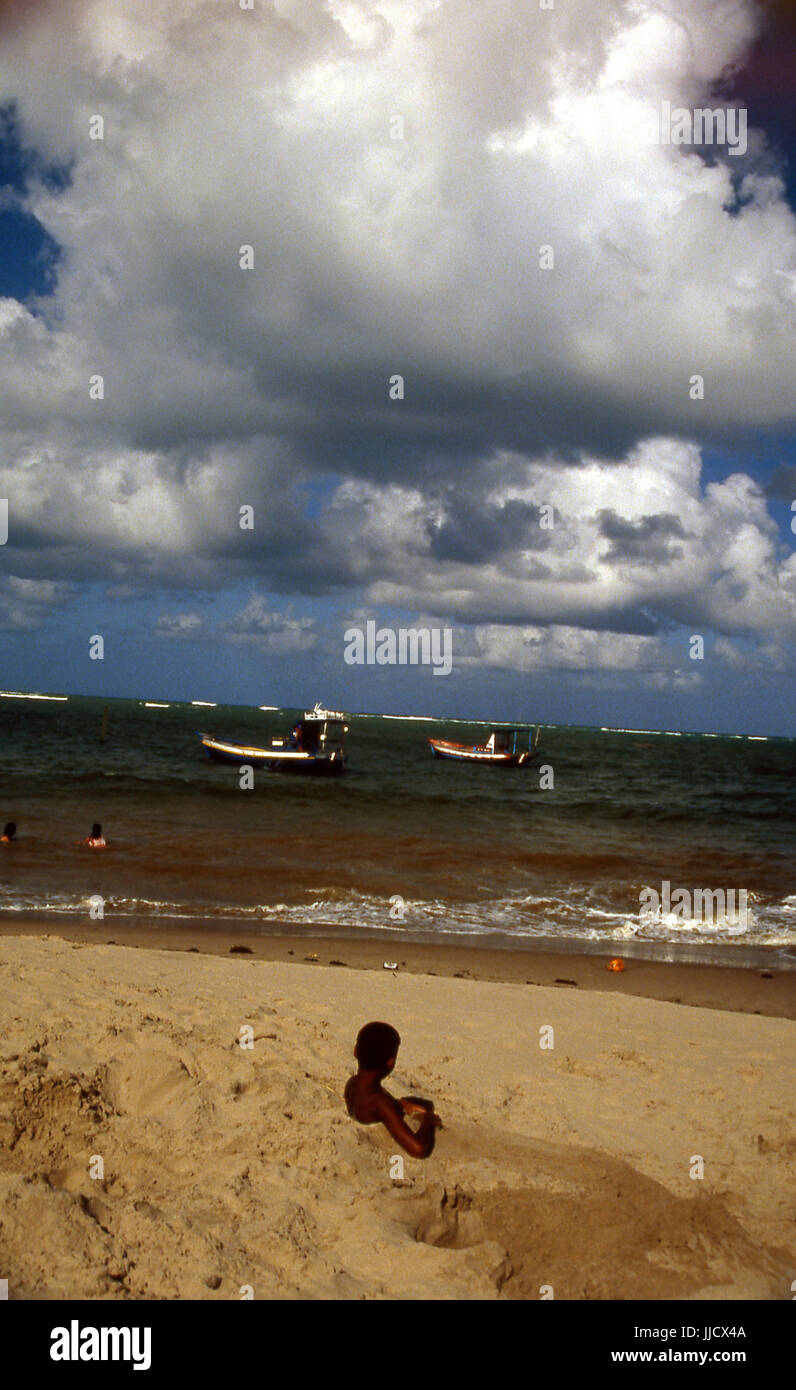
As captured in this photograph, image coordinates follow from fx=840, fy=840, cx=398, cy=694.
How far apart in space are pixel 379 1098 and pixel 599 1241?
4.66ft

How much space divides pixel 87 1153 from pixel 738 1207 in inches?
146

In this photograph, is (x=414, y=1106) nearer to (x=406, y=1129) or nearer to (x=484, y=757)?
(x=406, y=1129)

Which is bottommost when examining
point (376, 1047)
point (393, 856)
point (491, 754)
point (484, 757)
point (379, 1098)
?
point (484, 757)

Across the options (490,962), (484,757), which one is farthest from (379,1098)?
(484,757)

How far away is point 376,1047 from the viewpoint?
5070 mm

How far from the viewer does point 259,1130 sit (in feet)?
16.1

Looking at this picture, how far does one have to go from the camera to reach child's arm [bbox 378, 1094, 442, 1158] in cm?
490

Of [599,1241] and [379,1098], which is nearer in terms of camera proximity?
[599,1241]

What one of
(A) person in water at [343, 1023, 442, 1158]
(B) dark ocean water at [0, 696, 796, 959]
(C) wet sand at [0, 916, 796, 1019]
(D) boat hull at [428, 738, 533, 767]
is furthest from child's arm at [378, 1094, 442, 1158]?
(D) boat hull at [428, 738, 533, 767]

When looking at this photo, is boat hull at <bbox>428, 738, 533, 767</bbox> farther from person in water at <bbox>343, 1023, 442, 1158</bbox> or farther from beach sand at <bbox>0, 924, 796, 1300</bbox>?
person in water at <bbox>343, 1023, 442, 1158</bbox>

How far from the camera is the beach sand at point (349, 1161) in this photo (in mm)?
3855
